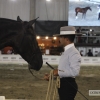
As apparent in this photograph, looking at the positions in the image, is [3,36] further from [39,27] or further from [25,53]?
[39,27]

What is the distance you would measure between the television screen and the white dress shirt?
1603 cm

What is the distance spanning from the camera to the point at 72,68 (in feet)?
8.05

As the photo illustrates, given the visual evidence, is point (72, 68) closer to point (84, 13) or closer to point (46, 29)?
point (46, 29)

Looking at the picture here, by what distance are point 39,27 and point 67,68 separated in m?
15.8

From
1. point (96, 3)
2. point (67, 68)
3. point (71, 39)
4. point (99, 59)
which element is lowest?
point (99, 59)

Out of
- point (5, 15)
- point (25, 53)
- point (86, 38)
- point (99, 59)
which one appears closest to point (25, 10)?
point (5, 15)

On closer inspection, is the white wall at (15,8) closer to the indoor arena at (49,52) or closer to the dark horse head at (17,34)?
the indoor arena at (49,52)

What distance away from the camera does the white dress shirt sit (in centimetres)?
245

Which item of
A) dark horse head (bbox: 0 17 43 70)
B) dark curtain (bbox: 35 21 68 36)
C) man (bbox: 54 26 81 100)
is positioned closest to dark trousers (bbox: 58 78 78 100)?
man (bbox: 54 26 81 100)

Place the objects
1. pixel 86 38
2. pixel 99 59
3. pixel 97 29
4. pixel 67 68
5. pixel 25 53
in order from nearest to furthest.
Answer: pixel 67 68, pixel 25 53, pixel 99 59, pixel 86 38, pixel 97 29

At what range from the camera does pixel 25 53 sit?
2684 mm

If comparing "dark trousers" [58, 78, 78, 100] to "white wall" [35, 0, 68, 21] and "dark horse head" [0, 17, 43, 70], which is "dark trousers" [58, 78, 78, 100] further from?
"white wall" [35, 0, 68, 21]

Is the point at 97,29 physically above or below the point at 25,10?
below

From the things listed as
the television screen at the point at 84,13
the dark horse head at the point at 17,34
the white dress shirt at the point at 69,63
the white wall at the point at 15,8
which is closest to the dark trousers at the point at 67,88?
the white dress shirt at the point at 69,63
